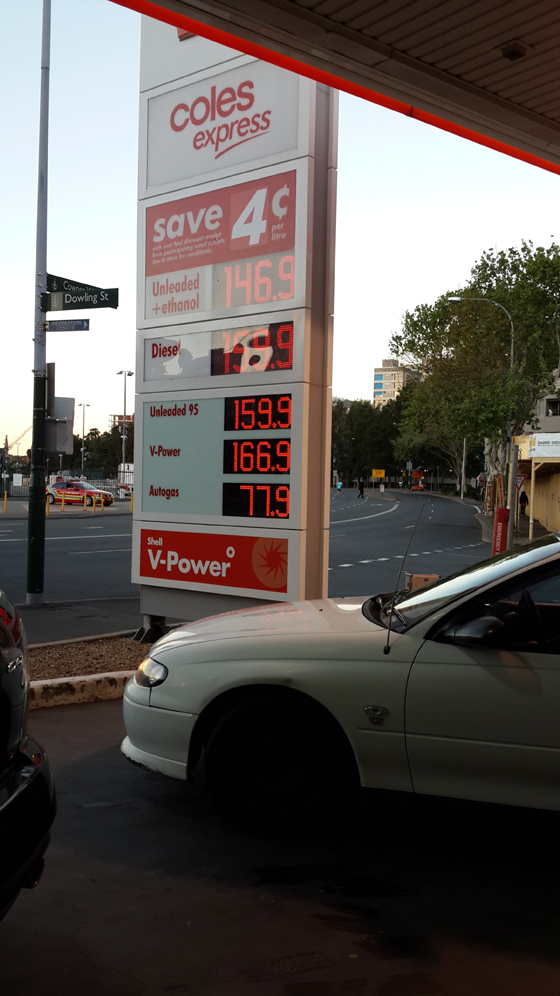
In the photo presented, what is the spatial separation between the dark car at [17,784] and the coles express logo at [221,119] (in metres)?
6.17

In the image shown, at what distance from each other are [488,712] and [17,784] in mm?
1974


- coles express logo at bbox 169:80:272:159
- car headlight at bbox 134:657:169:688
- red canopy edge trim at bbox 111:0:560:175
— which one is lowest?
car headlight at bbox 134:657:169:688

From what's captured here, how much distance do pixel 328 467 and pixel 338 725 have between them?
3989mm

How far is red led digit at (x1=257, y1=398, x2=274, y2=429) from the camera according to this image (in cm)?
746

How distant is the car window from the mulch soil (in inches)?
147

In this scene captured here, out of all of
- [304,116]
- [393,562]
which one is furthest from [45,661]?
[393,562]

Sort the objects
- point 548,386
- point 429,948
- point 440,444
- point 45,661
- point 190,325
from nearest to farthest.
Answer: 1. point 429,948
2. point 45,661
3. point 190,325
4. point 548,386
5. point 440,444

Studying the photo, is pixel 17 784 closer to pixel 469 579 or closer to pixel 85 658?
pixel 469 579

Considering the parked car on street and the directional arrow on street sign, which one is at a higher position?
the directional arrow on street sign

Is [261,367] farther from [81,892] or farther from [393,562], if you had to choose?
[393,562]

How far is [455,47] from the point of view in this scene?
589 centimetres

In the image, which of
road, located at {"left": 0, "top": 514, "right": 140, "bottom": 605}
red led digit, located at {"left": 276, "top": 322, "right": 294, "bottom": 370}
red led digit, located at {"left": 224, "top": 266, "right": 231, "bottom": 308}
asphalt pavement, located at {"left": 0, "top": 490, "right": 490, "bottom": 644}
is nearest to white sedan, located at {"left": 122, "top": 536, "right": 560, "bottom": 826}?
asphalt pavement, located at {"left": 0, "top": 490, "right": 490, "bottom": 644}

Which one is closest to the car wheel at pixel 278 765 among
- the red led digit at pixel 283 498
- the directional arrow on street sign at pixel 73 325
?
the red led digit at pixel 283 498

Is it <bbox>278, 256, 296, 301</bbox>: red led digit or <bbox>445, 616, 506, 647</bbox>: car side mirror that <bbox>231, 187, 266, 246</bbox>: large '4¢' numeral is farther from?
<bbox>445, 616, 506, 647</bbox>: car side mirror
